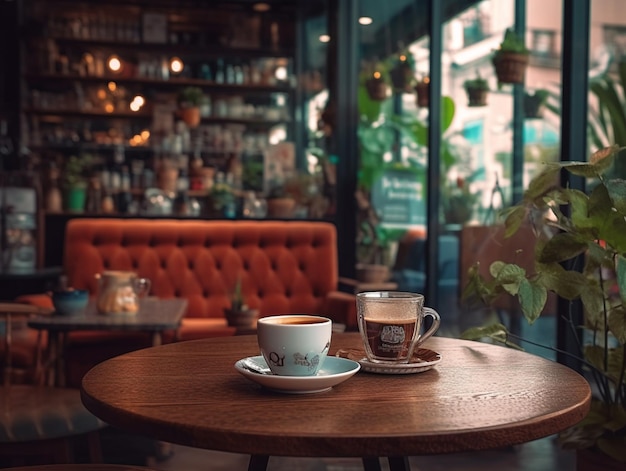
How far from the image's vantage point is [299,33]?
774cm

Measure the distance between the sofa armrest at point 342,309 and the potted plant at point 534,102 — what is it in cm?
131

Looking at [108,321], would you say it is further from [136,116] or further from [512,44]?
[136,116]

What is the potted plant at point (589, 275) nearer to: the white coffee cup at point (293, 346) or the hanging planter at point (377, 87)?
the white coffee cup at point (293, 346)

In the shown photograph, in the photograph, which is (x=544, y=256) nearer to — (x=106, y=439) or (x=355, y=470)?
(x=355, y=470)

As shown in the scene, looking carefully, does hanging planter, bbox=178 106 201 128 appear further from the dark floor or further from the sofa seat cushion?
Result: the sofa seat cushion

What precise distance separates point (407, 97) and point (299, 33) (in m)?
3.14

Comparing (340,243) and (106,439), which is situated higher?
(340,243)

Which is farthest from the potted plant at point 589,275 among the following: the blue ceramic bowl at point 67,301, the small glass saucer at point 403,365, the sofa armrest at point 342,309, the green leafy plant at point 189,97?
the green leafy plant at point 189,97

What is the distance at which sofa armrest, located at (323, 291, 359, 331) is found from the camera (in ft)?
13.4

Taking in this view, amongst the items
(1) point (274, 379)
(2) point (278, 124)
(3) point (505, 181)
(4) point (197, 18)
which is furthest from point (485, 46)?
(4) point (197, 18)

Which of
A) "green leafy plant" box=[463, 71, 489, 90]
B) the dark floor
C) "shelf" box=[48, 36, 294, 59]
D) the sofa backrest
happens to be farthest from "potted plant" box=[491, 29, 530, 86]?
"shelf" box=[48, 36, 294, 59]

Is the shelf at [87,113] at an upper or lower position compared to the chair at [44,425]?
upper

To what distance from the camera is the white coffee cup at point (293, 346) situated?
112cm

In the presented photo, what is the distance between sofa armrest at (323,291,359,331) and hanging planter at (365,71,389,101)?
5.39ft
